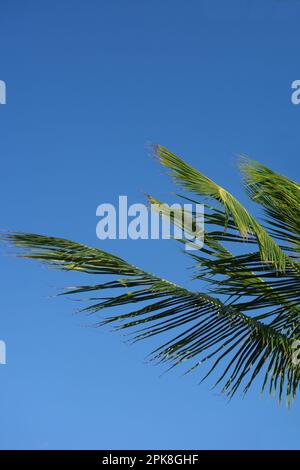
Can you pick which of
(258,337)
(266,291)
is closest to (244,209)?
(266,291)

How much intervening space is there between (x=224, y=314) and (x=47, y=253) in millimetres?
1130

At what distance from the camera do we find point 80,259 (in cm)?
364

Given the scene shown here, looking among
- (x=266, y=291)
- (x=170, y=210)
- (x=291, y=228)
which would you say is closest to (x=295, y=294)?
(x=266, y=291)

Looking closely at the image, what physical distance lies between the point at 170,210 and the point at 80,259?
1.86ft

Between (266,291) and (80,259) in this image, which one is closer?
(80,259)

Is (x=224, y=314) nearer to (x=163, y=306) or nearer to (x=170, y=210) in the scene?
(x=163, y=306)

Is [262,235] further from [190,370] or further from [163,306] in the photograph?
[190,370]
